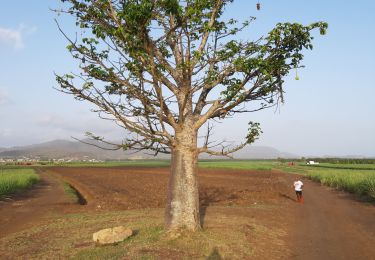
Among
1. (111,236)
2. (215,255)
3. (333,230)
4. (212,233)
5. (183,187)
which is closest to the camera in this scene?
(215,255)

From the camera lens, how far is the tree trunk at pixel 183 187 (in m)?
11.6

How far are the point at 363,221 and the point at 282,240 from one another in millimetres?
6070

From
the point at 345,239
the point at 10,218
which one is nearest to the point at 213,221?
the point at 345,239

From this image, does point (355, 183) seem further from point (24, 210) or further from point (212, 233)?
point (24, 210)

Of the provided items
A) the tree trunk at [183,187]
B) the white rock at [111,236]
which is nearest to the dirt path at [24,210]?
the white rock at [111,236]

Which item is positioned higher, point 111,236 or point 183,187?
point 183,187

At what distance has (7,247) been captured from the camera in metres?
11.4

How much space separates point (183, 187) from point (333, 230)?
6703 millimetres

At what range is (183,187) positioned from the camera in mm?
11664

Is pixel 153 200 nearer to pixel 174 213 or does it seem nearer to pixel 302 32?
pixel 174 213

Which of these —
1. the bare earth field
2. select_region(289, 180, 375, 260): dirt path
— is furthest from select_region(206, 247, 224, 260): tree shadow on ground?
select_region(289, 180, 375, 260): dirt path

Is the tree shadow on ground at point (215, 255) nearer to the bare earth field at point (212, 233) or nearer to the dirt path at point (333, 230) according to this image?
the bare earth field at point (212, 233)

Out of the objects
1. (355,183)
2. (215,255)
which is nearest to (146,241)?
(215,255)

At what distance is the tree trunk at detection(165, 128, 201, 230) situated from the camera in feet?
38.1
